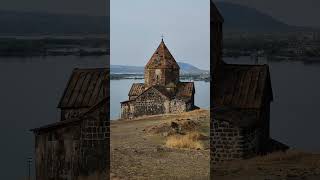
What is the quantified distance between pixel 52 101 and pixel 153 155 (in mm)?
5165

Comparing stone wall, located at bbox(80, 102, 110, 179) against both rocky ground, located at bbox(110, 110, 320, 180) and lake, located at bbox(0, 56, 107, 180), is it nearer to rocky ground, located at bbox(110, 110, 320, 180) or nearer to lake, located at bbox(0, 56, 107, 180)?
lake, located at bbox(0, 56, 107, 180)

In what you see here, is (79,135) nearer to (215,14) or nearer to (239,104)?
(239,104)

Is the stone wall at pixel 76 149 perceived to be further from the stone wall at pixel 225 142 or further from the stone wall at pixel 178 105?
the stone wall at pixel 178 105

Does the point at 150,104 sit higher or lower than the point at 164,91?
lower

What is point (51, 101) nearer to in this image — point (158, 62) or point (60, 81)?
point (60, 81)

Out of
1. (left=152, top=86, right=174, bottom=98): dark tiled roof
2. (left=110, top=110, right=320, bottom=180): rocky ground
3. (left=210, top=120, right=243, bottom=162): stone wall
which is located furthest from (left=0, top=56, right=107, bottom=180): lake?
(left=110, top=110, right=320, bottom=180): rocky ground

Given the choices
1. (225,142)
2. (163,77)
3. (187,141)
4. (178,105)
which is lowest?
(187,141)

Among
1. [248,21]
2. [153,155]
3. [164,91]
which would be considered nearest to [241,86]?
[248,21]

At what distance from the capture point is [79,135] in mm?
7883

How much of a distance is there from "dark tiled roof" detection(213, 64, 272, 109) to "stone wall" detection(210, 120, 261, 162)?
13.0 inches

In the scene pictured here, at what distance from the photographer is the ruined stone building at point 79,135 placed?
25.2ft

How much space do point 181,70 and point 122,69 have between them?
1357 mm

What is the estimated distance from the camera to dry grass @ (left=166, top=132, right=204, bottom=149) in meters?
11.9

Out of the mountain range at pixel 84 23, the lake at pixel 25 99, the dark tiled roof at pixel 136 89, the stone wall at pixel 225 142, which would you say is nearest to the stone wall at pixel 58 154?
the lake at pixel 25 99
